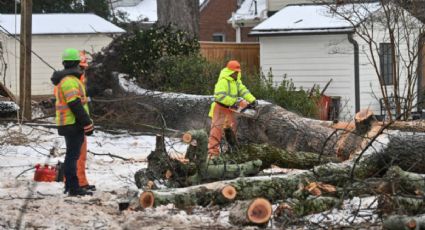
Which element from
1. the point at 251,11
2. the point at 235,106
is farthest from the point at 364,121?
the point at 251,11

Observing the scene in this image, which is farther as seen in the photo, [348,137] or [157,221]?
[348,137]

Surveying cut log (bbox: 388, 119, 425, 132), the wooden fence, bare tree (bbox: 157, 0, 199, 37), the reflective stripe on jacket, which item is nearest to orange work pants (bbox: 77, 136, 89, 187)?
the reflective stripe on jacket

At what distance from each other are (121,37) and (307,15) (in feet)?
18.4

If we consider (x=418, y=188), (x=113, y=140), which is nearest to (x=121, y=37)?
(x=113, y=140)

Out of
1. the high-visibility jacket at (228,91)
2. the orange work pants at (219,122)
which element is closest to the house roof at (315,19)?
the high-visibility jacket at (228,91)

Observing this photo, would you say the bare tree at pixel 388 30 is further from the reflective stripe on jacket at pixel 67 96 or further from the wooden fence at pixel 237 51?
the reflective stripe on jacket at pixel 67 96

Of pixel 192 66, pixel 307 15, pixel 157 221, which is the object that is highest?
pixel 307 15

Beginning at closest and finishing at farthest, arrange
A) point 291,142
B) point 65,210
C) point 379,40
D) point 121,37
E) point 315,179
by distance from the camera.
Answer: point 65,210 → point 315,179 → point 291,142 → point 121,37 → point 379,40

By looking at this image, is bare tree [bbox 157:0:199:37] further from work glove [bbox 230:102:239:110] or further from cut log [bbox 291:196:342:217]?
cut log [bbox 291:196:342:217]

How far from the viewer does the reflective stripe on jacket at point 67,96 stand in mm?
8586

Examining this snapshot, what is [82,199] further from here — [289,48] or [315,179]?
[289,48]

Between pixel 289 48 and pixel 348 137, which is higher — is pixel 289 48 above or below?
above

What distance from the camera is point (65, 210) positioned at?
7527mm

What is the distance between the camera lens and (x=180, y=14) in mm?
21344
